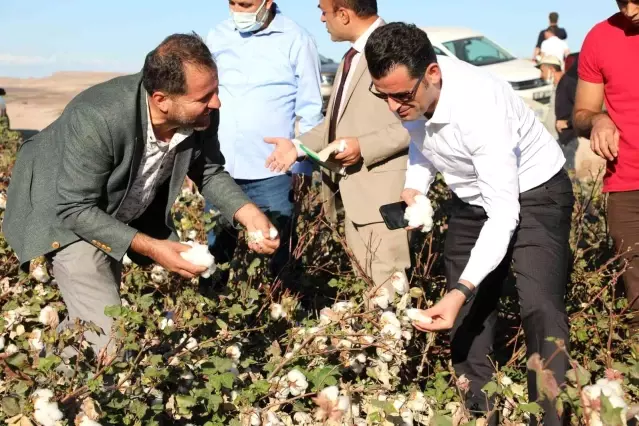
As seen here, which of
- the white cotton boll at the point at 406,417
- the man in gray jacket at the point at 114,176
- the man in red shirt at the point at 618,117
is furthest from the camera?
the man in red shirt at the point at 618,117

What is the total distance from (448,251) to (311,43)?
169 cm

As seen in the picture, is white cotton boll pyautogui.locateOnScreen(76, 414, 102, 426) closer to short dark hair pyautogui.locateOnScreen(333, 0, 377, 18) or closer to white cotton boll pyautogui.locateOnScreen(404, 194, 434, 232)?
white cotton boll pyautogui.locateOnScreen(404, 194, 434, 232)

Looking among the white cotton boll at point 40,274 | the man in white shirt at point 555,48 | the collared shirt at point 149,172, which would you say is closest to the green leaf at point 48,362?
→ the collared shirt at point 149,172

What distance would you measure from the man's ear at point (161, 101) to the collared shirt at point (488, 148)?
955mm

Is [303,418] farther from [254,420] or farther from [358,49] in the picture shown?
[358,49]

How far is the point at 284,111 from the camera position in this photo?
16.0ft

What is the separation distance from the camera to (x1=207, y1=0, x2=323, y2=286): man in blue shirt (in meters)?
4.82

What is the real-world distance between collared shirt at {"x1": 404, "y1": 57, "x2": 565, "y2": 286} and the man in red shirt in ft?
1.98

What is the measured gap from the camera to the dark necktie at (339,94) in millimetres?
4253

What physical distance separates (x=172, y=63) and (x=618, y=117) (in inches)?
77.7

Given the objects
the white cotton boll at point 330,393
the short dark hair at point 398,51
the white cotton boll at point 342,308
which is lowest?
the white cotton boll at point 342,308

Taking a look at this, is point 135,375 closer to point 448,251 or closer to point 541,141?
point 448,251

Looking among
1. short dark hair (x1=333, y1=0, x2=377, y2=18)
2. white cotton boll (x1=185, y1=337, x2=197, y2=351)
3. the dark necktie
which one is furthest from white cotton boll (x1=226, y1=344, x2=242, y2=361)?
short dark hair (x1=333, y1=0, x2=377, y2=18)

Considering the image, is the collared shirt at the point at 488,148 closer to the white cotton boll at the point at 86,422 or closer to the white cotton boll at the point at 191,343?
the white cotton boll at the point at 191,343
